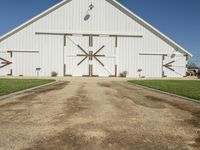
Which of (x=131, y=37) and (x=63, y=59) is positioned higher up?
(x=131, y=37)

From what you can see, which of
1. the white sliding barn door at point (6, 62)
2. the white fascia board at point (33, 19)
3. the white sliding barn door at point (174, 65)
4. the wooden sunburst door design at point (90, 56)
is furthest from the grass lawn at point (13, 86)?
the white sliding barn door at point (174, 65)

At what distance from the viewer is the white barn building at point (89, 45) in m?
29.4

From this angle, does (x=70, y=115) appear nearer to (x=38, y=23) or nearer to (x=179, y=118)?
(x=179, y=118)

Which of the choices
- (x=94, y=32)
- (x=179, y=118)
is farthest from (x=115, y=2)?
(x=179, y=118)

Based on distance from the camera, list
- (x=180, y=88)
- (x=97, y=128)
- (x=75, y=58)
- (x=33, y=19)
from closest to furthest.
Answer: (x=97, y=128) → (x=180, y=88) → (x=33, y=19) → (x=75, y=58)

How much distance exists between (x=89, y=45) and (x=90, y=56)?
1250 mm

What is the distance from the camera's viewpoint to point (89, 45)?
3016cm

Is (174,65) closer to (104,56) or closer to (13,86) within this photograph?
(104,56)

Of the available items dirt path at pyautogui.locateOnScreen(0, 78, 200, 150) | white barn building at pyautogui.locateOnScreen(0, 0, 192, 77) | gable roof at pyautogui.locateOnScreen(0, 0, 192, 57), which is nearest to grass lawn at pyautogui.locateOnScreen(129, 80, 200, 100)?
dirt path at pyautogui.locateOnScreen(0, 78, 200, 150)

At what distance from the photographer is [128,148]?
4289 mm

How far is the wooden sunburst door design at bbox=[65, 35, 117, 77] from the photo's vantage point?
2984 cm

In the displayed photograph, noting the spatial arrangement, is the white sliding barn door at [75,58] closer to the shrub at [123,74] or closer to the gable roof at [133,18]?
the gable roof at [133,18]

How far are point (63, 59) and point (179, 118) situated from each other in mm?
23749

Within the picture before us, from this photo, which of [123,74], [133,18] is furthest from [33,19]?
[123,74]
